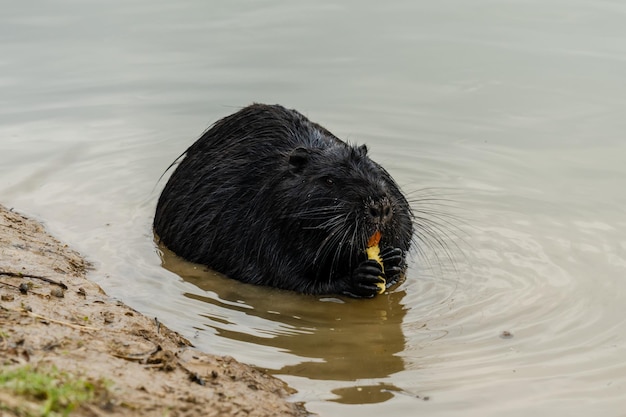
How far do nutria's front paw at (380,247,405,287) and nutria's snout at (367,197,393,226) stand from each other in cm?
31

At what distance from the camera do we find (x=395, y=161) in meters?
8.84

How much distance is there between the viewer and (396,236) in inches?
261

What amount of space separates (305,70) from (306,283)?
4.70 m

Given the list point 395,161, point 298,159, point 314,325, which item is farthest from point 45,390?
point 395,161

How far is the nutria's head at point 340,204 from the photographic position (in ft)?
20.7

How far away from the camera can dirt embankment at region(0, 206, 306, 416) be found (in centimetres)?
387

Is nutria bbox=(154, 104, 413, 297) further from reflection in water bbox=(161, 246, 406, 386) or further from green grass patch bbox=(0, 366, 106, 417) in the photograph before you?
green grass patch bbox=(0, 366, 106, 417)

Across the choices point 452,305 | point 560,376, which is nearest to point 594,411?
point 560,376

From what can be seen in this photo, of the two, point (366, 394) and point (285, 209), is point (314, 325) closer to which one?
point (285, 209)

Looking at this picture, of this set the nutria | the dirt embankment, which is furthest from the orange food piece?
the dirt embankment

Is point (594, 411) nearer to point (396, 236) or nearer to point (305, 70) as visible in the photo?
point (396, 236)

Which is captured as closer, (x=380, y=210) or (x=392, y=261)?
(x=380, y=210)

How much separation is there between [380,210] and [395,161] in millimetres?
2617

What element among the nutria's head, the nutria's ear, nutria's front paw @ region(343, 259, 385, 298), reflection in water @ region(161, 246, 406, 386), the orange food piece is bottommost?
reflection in water @ region(161, 246, 406, 386)
